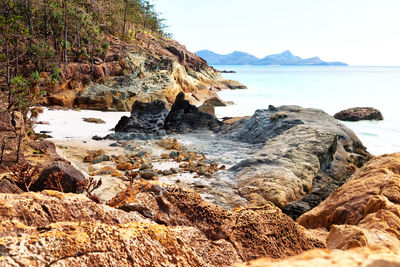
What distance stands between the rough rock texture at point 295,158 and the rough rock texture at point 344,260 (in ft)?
15.9

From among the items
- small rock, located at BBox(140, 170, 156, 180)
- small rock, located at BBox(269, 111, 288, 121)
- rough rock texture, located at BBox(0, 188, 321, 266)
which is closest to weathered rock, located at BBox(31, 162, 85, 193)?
rough rock texture, located at BBox(0, 188, 321, 266)

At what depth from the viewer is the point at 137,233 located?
1330 mm

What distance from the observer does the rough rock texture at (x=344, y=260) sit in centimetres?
65

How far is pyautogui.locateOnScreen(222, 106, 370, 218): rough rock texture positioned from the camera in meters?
6.38

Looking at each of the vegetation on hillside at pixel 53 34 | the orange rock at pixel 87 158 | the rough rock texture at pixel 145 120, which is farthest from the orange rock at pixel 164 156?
the vegetation on hillside at pixel 53 34

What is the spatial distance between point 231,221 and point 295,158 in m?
6.52

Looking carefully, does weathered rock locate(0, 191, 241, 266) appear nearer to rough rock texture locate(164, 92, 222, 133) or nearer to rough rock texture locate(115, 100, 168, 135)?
rough rock texture locate(115, 100, 168, 135)

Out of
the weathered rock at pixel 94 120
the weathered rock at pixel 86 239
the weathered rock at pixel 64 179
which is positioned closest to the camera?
the weathered rock at pixel 86 239

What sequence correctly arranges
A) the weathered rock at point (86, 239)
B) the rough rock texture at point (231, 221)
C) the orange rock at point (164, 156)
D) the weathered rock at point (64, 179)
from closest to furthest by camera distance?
1. the weathered rock at point (86, 239)
2. the rough rock texture at point (231, 221)
3. the weathered rock at point (64, 179)
4. the orange rock at point (164, 156)

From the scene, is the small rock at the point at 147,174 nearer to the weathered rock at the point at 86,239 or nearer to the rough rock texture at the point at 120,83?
the weathered rock at the point at 86,239

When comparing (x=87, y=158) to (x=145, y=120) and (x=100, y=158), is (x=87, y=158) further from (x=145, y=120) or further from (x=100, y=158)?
(x=145, y=120)

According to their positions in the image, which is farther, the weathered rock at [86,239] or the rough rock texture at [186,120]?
the rough rock texture at [186,120]

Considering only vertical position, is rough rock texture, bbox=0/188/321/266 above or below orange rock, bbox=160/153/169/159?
above

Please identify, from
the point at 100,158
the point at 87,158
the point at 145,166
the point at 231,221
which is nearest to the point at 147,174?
the point at 145,166
